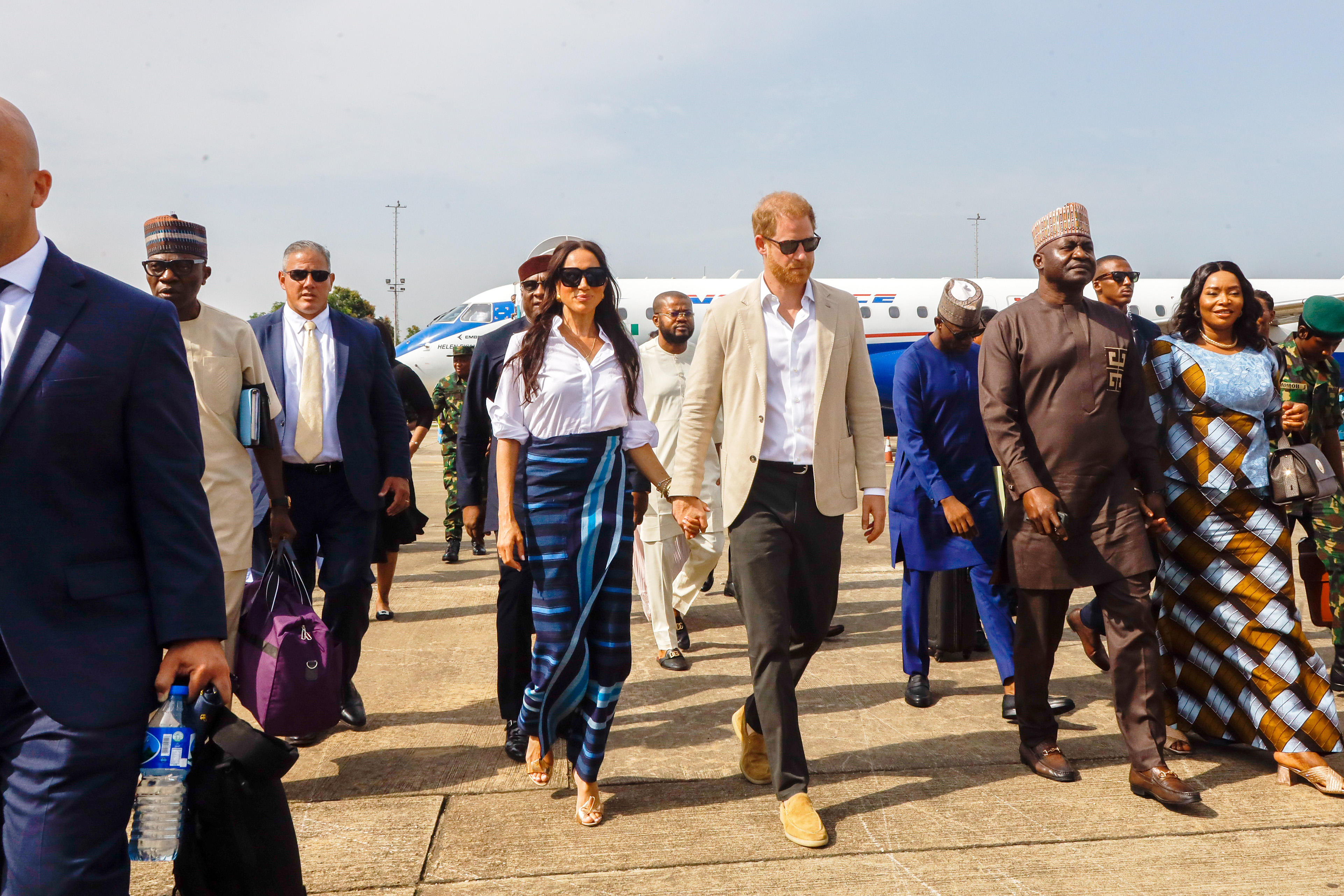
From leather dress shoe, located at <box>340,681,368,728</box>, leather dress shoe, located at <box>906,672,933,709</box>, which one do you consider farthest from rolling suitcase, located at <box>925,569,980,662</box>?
leather dress shoe, located at <box>340,681,368,728</box>

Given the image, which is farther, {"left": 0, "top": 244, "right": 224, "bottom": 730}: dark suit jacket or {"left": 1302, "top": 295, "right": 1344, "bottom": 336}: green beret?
{"left": 1302, "top": 295, "right": 1344, "bottom": 336}: green beret

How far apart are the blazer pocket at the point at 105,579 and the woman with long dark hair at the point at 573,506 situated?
178 centimetres

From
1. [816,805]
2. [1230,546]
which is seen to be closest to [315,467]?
[816,805]

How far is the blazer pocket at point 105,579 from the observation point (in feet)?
6.20

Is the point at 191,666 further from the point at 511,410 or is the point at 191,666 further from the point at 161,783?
the point at 511,410

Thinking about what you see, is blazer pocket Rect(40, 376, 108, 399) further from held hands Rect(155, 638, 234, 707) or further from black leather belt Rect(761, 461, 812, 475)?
black leather belt Rect(761, 461, 812, 475)

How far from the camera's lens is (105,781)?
6.16 ft

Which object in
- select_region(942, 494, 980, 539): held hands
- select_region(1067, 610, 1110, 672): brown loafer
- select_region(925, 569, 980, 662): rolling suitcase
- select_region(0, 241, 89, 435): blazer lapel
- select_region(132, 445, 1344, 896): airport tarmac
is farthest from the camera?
select_region(925, 569, 980, 662): rolling suitcase

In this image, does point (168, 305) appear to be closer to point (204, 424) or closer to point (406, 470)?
point (204, 424)

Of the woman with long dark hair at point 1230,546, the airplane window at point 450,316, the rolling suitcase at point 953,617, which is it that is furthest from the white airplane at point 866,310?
the woman with long dark hair at point 1230,546

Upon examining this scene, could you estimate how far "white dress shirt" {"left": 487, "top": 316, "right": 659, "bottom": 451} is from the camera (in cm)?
Answer: 376

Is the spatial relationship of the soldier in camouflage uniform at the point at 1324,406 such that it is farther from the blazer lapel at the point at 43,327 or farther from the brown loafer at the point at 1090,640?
the blazer lapel at the point at 43,327

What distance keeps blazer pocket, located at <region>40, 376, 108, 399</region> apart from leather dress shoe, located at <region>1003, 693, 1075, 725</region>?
13.1 feet

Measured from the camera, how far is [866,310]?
843 inches
